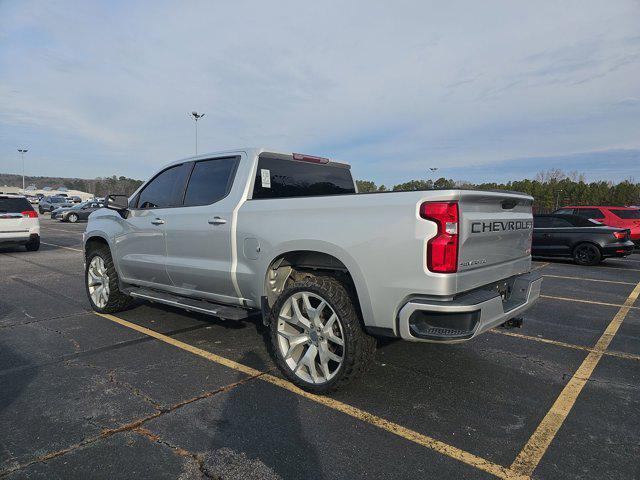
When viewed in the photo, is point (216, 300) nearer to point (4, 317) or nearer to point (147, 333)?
point (147, 333)

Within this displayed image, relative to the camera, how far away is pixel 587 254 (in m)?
11.5

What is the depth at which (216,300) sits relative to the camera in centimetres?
426

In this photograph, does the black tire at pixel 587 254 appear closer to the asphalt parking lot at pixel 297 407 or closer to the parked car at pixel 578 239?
the parked car at pixel 578 239

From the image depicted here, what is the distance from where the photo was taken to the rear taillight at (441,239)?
278 cm

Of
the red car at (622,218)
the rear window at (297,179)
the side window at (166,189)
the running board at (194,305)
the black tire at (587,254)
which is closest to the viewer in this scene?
the running board at (194,305)

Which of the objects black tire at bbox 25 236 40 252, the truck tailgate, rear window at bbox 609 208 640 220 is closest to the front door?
the truck tailgate

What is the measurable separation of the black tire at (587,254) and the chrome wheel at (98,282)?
11.4m

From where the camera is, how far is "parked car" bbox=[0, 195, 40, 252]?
11.9 metres

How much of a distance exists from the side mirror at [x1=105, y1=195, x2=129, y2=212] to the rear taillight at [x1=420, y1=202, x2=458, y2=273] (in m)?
3.87

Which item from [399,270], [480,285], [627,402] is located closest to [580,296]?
[627,402]

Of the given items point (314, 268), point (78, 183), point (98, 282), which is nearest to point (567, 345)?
point (314, 268)

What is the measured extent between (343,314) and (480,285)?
1.02m

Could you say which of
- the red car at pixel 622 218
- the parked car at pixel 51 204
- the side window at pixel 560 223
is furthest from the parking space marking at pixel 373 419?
the parked car at pixel 51 204

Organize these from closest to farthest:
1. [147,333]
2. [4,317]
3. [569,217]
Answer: [147,333] < [4,317] < [569,217]
